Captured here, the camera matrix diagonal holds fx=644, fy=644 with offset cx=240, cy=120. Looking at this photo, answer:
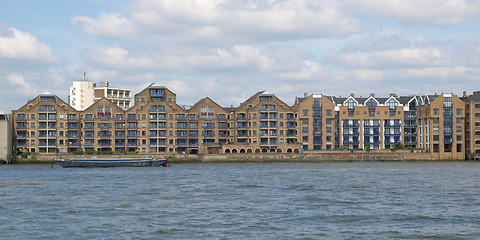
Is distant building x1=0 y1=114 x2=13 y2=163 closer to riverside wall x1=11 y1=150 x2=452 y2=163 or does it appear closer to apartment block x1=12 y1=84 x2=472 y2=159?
riverside wall x1=11 y1=150 x2=452 y2=163

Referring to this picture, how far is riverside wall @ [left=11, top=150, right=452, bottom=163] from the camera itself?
16362 cm

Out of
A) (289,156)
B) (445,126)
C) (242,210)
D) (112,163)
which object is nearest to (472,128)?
(445,126)

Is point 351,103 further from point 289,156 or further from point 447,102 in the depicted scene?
point 289,156

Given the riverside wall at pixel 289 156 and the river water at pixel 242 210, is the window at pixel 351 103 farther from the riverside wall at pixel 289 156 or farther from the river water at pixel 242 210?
the river water at pixel 242 210

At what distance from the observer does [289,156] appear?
168 meters

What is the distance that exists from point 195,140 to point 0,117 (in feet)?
168

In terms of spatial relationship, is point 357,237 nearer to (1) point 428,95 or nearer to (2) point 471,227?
(2) point 471,227

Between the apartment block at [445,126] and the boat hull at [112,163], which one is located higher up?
the apartment block at [445,126]

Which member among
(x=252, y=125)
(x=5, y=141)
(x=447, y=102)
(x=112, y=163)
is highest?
(x=447, y=102)

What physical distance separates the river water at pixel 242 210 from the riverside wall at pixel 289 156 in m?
72.1

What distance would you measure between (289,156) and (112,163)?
4819 centimetres

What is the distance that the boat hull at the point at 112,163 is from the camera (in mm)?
142125

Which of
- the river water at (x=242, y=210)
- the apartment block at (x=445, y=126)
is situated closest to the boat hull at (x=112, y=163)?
the river water at (x=242, y=210)

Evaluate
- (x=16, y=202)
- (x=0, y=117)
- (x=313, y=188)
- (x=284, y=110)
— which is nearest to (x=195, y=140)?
(x=284, y=110)
